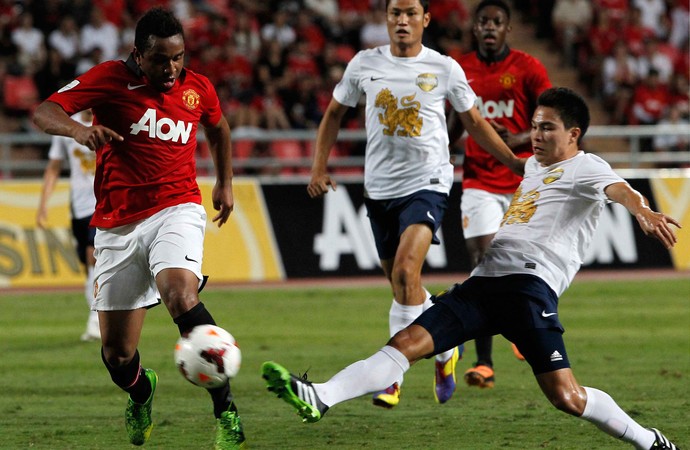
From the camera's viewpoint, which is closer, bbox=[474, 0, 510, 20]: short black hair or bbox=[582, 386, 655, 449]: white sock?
bbox=[582, 386, 655, 449]: white sock

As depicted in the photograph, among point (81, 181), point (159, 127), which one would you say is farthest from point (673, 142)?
point (159, 127)

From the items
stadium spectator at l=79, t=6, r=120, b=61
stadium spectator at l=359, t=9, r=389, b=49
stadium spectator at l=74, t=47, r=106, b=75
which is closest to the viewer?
stadium spectator at l=74, t=47, r=106, b=75

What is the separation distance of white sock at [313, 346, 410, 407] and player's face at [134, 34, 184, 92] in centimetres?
203

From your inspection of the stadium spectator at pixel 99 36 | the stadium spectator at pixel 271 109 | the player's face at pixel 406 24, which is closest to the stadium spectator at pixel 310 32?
the stadium spectator at pixel 271 109

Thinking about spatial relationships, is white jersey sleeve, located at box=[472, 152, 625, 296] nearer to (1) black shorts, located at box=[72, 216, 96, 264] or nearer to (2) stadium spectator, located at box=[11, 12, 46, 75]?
(1) black shorts, located at box=[72, 216, 96, 264]

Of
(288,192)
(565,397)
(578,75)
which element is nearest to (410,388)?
(565,397)

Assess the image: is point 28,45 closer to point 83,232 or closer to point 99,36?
point 99,36

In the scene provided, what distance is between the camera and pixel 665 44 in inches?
915

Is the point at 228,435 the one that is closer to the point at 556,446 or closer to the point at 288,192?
the point at 556,446

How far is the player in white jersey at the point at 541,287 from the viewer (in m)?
5.86

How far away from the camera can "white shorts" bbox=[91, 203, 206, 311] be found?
6.62m

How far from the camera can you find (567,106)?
6.44m

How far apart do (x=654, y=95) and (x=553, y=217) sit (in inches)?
617

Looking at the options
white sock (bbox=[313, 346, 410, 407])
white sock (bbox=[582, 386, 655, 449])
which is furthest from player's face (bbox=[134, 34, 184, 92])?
white sock (bbox=[582, 386, 655, 449])
